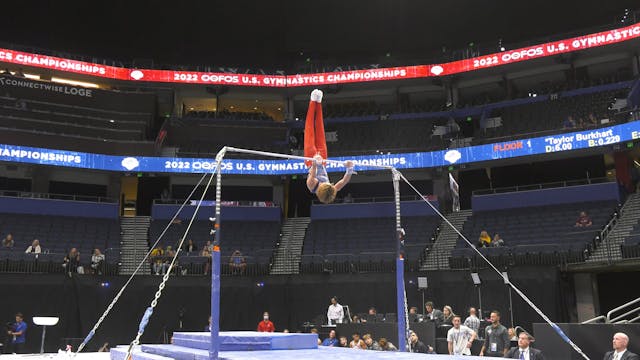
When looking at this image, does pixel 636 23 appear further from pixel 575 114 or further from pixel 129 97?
pixel 129 97

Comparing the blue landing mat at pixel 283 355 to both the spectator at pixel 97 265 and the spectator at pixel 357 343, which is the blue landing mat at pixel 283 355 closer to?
the spectator at pixel 357 343

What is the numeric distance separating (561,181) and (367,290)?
12692 millimetres

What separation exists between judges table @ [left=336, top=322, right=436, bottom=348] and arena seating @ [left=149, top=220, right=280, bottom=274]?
775cm

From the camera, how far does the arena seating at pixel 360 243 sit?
72.6 ft

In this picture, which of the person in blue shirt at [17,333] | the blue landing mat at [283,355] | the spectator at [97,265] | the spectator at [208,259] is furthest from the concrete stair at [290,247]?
the blue landing mat at [283,355]

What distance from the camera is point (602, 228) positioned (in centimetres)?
2172

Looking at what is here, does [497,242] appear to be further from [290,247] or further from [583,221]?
[290,247]

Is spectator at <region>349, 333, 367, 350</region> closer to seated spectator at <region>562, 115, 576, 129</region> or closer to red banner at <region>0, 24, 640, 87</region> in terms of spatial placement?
seated spectator at <region>562, 115, 576, 129</region>

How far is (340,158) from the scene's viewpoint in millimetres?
28578

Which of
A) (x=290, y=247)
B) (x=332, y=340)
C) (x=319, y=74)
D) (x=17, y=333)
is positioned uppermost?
(x=319, y=74)

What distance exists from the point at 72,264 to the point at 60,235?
4817 millimetres

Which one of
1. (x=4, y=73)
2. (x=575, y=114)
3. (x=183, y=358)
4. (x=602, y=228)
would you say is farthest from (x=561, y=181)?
(x=4, y=73)

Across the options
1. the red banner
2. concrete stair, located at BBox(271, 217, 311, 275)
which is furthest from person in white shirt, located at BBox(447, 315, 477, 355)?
the red banner

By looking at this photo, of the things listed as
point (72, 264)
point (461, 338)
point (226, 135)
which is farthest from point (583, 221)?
point (72, 264)
